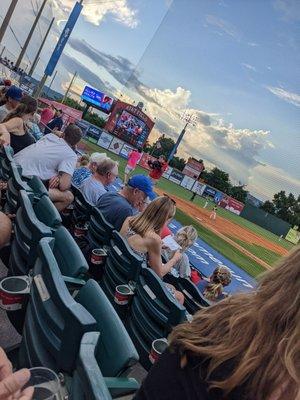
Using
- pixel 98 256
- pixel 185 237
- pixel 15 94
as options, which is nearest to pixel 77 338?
pixel 98 256

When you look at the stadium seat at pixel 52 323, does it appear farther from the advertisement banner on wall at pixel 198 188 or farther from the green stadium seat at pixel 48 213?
the advertisement banner on wall at pixel 198 188

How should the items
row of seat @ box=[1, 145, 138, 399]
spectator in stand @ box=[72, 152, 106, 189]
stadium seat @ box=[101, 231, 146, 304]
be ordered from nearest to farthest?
row of seat @ box=[1, 145, 138, 399] < stadium seat @ box=[101, 231, 146, 304] < spectator in stand @ box=[72, 152, 106, 189]

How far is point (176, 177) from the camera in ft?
114

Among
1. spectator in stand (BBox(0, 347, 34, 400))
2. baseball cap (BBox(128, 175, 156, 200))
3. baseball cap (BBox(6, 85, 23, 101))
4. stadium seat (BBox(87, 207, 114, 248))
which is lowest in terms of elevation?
stadium seat (BBox(87, 207, 114, 248))

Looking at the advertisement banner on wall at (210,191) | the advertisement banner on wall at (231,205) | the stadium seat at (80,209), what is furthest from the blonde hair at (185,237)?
the advertisement banner on wall at (231,205)

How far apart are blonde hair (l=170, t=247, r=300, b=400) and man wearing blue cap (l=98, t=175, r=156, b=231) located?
284 cm

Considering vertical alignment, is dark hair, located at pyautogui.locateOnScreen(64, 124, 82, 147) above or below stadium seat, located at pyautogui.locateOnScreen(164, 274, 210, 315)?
above

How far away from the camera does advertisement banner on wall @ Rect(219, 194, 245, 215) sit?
3809cm

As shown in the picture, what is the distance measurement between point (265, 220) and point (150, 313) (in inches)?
1636

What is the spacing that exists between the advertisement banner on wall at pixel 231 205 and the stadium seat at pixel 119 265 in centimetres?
3522

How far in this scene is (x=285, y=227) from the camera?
1623 inches

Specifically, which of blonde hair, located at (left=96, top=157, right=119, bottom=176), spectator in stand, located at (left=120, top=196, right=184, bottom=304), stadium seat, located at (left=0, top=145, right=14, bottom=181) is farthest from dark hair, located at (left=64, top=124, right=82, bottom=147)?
spectator in stand, located at (left=120, top=196, right=184, bottom=304)

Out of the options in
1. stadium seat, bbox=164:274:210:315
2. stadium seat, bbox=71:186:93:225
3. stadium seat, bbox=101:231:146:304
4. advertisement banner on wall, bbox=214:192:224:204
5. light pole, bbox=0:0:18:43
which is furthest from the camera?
advertisement banner on wall, bbox=214:192:224:204

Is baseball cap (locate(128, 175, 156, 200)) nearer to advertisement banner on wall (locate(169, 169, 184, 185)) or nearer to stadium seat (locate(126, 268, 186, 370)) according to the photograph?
stadium seat (locate(126, 268, 186, 370))
